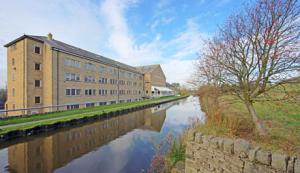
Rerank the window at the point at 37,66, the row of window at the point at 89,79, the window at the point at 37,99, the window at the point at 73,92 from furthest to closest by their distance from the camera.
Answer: the row of window at the point at 89,79, the window at the point at 73,92, the window at the point at 37,66, the window at the point at 37,99

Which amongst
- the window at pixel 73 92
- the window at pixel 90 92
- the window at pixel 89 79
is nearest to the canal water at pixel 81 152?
the window at pixel 73 92

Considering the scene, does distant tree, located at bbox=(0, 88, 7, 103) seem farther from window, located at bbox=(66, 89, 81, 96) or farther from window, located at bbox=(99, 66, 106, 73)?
window, located at bbox=(99, 66, 106, 73)

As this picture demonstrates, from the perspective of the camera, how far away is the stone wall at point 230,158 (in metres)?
3.02

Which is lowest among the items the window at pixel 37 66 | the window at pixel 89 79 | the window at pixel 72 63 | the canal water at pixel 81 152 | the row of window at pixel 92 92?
the canal water at pixel 81 152

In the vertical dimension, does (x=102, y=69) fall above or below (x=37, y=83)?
above

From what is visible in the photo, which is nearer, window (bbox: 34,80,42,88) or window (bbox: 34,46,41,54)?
window (bbox: 34,80,42,88)

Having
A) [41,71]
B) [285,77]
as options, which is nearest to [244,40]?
[285,77]

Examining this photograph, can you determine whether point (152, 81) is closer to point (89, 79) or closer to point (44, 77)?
point (89, 79)

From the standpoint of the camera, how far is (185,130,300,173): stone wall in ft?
9.90

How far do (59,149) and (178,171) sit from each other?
743 cm

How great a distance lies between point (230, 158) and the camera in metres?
3.98

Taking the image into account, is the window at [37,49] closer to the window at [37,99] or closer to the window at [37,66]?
the window at [37,66]

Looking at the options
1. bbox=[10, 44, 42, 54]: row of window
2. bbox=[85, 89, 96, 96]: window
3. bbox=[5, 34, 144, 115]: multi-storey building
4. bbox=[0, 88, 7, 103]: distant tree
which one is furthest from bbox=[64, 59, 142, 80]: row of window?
bbox=[0, 88, 7, 103]: distant tree

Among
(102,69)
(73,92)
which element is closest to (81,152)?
(73,92)
